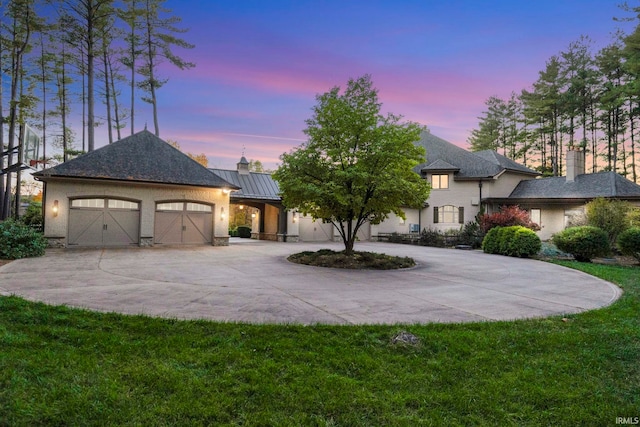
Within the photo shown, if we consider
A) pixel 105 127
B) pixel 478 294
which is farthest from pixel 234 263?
pixel 105 127

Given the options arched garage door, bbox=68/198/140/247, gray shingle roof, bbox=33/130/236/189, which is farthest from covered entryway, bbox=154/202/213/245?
gray shingle roof, bbox=33/130/236/189

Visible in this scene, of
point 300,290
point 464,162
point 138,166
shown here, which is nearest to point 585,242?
point 300,290

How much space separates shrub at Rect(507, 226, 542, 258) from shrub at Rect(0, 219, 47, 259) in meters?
19.2

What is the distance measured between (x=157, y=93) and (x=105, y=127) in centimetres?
540

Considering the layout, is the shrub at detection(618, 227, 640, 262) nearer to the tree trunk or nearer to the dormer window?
the dormer window

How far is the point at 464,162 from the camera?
26.2m

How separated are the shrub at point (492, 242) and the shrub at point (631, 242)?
15.2ft

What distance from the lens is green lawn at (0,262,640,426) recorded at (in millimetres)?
2787

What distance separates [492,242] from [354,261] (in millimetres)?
8862

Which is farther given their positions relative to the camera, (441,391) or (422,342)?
(422,342)

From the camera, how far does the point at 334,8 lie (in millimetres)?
14250

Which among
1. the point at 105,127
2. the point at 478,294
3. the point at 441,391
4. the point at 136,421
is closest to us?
the point at 136,421

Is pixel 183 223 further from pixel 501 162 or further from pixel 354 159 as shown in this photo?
pixel 501 162

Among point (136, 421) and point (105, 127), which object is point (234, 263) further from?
point (105, 127)
